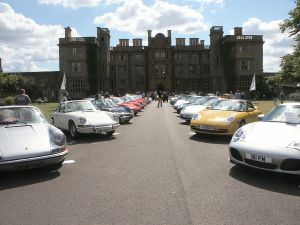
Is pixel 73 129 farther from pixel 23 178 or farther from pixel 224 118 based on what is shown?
pixel 23 178

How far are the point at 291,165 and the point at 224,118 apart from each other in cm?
630

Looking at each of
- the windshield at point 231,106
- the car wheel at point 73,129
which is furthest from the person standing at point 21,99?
the windshield at point 231,106

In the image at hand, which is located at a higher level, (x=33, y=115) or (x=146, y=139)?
(x=33, y=115)

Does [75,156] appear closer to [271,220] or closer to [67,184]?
[67,184]

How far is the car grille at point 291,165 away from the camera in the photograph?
6.40 m

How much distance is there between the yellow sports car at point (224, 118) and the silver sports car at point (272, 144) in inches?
152

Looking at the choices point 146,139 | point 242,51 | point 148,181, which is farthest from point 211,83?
point 148,181

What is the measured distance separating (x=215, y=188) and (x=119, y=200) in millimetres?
1723

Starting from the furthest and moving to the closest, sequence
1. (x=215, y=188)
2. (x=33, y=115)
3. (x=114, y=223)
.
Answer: (x=33, y=115) < (x=215, y=188) < (x=114, y=223)

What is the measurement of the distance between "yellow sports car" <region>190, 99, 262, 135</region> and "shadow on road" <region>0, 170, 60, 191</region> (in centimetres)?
626

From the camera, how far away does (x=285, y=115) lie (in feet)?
27.1

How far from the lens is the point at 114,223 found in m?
4.70

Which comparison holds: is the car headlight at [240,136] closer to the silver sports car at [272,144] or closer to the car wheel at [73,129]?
the silver sports car at [272,144]

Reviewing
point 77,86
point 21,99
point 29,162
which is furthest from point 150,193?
point 77,86
